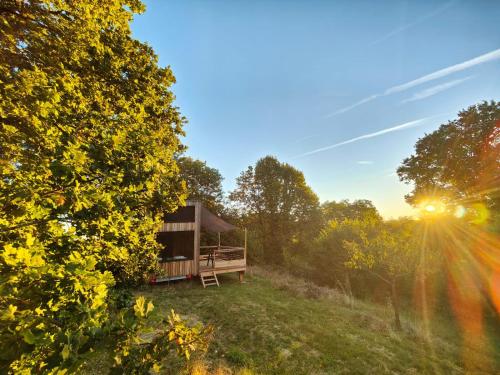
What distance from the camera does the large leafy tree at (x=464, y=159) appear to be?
57.6ft

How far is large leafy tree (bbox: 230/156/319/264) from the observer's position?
1072 inches

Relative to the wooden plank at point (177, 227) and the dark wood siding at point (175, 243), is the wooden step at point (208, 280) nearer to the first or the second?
the wooden plank at point (177, 227)

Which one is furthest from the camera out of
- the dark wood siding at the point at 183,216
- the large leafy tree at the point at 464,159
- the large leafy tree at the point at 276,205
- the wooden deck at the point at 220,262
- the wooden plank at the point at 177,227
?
the large leafy tree at the point at 276,205

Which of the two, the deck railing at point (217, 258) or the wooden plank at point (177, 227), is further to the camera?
the deck railing at point (217, 258)

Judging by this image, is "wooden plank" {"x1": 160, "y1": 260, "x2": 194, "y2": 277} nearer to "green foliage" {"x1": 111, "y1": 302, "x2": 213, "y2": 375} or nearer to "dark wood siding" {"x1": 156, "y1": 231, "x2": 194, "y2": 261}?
"dark wood siding" {"x1": 156, "y1": 231, "x2": 194, "y2": 261}

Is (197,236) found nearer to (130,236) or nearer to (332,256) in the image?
(130,236)

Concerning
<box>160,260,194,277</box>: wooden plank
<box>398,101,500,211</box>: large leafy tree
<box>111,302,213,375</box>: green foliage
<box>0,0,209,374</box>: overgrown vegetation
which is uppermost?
<box>398,101,500,211</box>: large leafy tree

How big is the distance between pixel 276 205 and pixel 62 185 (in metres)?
26.2

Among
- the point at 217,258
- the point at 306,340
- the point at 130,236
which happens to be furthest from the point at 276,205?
the point at 130,236

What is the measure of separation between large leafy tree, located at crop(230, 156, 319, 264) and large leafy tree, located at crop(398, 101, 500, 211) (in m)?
11.1

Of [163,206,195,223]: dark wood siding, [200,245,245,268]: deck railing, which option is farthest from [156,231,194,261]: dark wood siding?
[163,206,195,223]: dark wood siding

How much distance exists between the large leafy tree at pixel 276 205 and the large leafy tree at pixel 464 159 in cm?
1113

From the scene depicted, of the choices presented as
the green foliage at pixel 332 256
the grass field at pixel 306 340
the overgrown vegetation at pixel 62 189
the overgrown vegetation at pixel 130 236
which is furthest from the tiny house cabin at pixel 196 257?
the green foliage at pixel 332 256

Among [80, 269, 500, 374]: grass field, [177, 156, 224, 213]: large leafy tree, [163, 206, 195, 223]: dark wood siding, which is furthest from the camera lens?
[177, 156, 224, 213]: large leafy tree
